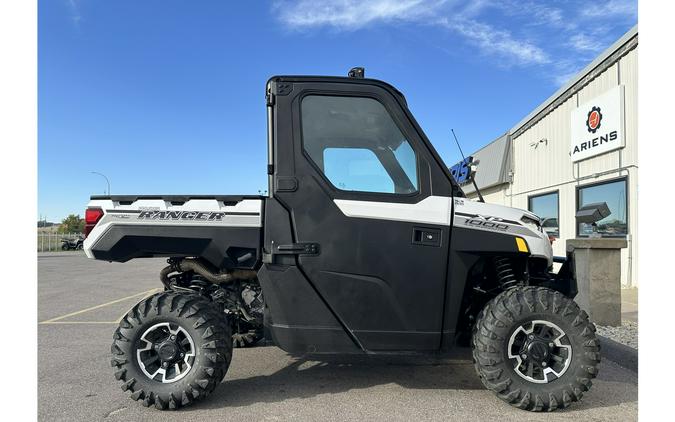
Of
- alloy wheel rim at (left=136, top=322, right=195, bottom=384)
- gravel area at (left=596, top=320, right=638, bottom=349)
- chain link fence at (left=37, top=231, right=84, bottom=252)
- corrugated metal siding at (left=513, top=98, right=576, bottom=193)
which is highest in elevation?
corrugated metal siding at (left=513, top=98, right=576, bottom=193)

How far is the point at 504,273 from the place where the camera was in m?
3.61

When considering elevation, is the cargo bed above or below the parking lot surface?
above

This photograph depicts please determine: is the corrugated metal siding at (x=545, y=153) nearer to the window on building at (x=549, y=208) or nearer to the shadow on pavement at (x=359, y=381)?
the window on building at (x=549, y=208)

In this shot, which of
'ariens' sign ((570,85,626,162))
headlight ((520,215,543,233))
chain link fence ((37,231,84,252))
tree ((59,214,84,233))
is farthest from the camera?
tree ((59,214,84,233))

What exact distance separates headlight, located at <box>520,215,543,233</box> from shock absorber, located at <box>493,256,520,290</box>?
0.35 m

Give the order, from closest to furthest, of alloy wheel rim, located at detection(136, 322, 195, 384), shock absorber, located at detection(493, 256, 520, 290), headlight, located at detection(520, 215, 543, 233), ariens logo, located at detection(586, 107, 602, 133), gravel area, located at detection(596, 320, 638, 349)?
alloy wheel rim, located at detection(136, 322, 195, 384) < headlight, located at detection(520, 215, 543, 233) < shock absorber, located at detection(493, 256, 520, 290) < gravel area, located at detection(596, 320, 638, 349) < ariens logo, located at detection(586, 107, 602, 133)

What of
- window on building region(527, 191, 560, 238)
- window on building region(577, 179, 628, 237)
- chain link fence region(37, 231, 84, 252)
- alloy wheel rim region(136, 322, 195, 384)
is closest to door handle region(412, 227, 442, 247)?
alloy wheel rim region(136, 322, 195, 384)

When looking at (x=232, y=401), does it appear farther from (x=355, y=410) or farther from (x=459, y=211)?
(x=459, y=211)

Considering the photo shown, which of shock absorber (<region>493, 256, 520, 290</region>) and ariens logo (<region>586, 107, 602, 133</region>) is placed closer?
shock absorber (<region>493, 256, 520, 290</region>)

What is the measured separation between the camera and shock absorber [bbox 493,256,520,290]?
3.59 m

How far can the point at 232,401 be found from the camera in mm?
3447

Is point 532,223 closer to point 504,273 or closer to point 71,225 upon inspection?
point 504,273

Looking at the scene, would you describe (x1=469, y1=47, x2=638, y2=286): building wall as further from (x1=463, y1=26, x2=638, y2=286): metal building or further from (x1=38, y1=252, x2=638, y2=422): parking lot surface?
(x1=38, y1=252, x2=638, y2=422): parking lot surface

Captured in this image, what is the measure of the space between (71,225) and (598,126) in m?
62.4
